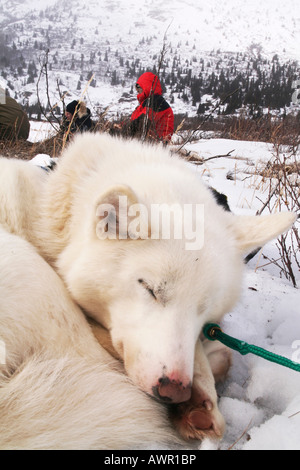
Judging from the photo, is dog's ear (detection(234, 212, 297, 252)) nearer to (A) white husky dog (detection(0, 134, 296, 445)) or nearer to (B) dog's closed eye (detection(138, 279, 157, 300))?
(A) white husky dog (detection(0, 134, 296, 445))

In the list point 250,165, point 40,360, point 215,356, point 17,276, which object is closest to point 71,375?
point 40,360

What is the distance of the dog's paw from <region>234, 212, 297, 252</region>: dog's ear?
0.85 meters

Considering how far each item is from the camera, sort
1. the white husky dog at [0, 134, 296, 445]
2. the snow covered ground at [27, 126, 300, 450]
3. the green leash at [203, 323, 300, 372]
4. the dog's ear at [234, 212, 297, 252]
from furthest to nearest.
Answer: the dog's ear at [234, 212, 297, 252] < the green leash at [203, 323, 300, 372] < the white husky dog at [0, 134, 296, 445] < the snow covered ground at [27, 126, 300, 450]

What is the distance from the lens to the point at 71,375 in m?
1.26

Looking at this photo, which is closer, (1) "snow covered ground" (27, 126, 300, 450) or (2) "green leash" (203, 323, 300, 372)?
(1) "snow covered ground" (27, 126, 300, 450)

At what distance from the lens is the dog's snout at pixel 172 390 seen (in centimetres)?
127

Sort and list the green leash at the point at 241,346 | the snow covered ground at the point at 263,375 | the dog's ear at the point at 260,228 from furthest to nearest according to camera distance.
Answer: the dog's ear at the point at 260,228
the green leash at the point at 241,346
the snow covered ground at the point at 263,375

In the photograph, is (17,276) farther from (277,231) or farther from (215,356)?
(277,231)

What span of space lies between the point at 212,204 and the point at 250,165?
6.39 metres

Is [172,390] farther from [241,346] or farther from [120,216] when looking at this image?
[120,216]

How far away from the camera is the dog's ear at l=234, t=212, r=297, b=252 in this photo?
1.84 m

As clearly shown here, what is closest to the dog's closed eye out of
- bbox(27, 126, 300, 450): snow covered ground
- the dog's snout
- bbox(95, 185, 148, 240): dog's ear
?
bbox(95, 185, 148, 240): dog's ear

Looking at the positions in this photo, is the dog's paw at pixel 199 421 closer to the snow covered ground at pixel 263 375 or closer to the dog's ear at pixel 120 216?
the snow covered ground at pixel 263 375

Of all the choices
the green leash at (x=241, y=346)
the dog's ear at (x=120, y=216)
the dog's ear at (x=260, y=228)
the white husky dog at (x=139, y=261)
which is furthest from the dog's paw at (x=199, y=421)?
the dog's ear at (x=260, y=228)
